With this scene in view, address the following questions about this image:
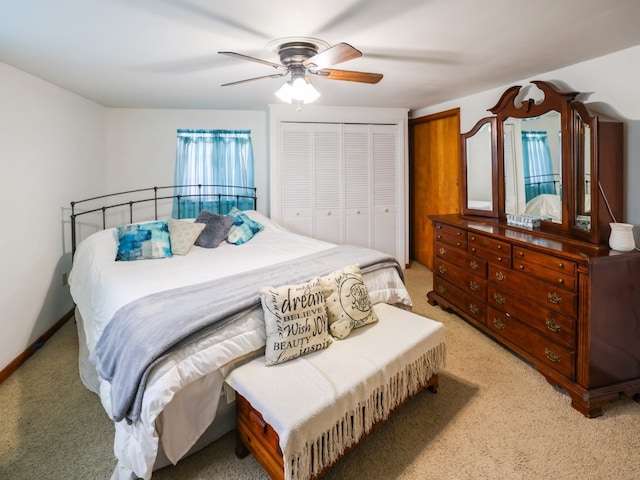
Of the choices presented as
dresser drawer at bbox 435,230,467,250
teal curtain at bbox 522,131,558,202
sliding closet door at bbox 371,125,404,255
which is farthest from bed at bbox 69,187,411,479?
sliding closet door at bbox 371,125,404,255

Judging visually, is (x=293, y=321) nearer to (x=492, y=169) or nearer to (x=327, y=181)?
(x=492, y=169)

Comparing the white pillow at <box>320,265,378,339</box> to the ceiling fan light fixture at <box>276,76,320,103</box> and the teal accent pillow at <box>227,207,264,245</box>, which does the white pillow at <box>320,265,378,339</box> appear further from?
the teal accent pillow at <box>227,207,264,245</box>

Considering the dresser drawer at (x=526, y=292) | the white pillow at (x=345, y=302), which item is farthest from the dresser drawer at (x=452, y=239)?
the white pillow at (x=345, y=302)

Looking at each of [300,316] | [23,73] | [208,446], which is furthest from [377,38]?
[23,73]

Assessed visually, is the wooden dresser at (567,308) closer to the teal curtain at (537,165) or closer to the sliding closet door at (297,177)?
the teal curtain at (537,165)

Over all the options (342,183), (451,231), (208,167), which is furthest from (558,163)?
(208,167)

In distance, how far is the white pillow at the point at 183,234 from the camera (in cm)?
321

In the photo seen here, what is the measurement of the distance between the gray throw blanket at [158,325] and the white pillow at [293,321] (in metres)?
0.11

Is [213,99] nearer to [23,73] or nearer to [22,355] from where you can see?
[23,73]

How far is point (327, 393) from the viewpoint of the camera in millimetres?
1568

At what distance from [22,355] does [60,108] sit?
2120 mm

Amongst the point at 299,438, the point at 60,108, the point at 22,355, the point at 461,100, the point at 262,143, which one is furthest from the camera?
the point at 262,143

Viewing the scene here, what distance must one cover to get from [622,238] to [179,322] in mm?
2495

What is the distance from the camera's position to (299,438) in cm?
141
